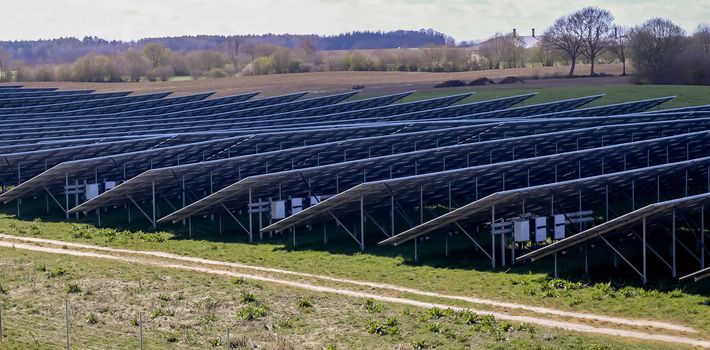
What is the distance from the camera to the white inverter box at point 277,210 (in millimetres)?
54688

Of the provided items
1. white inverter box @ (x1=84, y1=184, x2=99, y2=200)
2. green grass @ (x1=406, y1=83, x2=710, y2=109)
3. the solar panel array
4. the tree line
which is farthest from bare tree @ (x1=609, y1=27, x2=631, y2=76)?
white inverter box @ (x1=84, y1=184, x2=99, y2=200)

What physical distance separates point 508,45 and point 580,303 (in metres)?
149

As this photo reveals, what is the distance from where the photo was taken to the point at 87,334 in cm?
3462

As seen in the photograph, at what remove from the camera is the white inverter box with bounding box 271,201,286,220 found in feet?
179

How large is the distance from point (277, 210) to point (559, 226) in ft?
46.6

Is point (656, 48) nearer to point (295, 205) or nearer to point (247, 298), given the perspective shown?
point (295, 205)

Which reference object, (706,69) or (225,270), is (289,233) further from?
(706,69)

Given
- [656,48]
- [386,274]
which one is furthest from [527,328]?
[656,48]

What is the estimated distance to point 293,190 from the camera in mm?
57094

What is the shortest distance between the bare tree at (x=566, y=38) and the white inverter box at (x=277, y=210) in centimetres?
10049

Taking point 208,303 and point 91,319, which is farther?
point 208,303

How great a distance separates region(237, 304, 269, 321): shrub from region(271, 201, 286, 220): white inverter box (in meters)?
16.3

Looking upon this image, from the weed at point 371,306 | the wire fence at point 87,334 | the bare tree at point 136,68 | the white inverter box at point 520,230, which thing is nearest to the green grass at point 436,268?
the white inverter box at point 520,230

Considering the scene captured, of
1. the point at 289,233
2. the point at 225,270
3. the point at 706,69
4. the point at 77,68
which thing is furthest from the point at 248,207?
the point at 77,68
